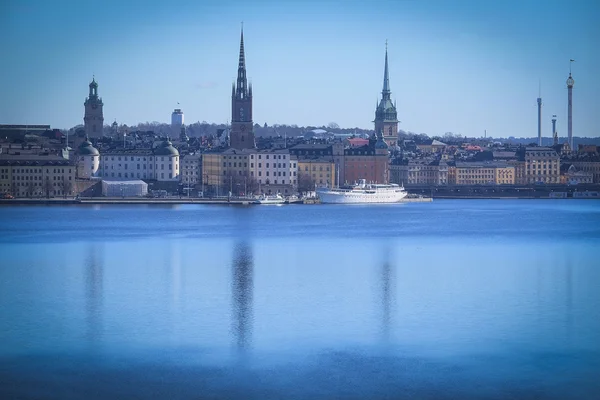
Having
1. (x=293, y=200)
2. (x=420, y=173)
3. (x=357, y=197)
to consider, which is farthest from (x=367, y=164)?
(x=293, y=200)

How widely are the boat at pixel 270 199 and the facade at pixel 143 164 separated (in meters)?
4.54

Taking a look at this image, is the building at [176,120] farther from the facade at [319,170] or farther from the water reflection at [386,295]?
the water reflection at [386,295]

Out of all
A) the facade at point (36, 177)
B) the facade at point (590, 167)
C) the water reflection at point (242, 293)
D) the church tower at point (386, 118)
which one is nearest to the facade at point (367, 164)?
the facade at point (590, 167)

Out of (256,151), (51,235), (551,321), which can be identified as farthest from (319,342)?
(256,151)

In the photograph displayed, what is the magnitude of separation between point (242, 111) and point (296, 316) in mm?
35720

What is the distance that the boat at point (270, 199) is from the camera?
1643 inches

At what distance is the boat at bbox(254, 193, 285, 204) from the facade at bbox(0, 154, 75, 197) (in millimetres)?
6863

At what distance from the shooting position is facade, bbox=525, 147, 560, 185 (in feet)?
196

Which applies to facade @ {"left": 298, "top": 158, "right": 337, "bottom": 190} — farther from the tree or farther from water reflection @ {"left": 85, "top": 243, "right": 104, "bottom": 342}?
water reflection @ {"left": 85, "top": 243, "right": 104, "bottom": 342}

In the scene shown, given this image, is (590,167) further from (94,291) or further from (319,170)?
(94,291)

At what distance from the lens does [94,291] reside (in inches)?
644

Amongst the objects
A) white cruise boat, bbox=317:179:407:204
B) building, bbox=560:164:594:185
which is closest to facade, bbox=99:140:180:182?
white cruise boat, bbox=317:179:407:204

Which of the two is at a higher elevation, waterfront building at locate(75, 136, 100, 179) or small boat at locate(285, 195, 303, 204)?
waterfront building at locate(75, 136, 100, 179)

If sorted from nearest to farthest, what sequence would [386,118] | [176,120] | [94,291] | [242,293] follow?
[242,293]
[94,291]
[386,118]
[176,120]
